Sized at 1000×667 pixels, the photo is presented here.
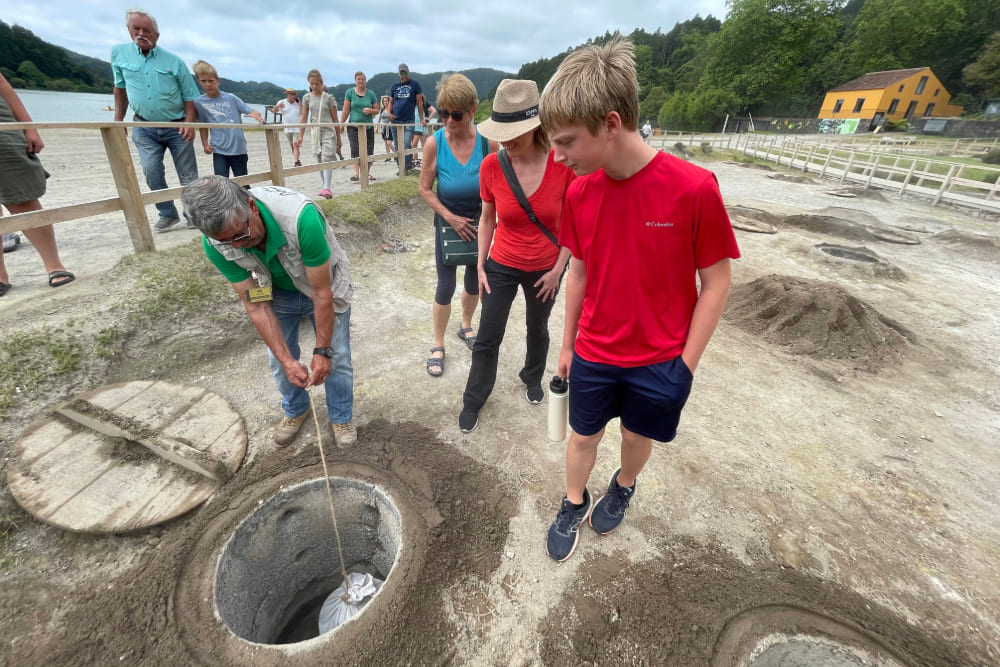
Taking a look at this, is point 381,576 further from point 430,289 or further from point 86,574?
point 430,289

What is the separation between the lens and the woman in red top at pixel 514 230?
7.68 ft

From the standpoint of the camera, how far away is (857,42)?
53.1m

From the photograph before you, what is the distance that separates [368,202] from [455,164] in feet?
14.8

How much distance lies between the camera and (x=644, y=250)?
1.57 meters

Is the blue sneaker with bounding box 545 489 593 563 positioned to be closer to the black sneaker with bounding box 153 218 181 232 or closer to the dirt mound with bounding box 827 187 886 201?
the black sneaker with bounding box 153 218 181 232

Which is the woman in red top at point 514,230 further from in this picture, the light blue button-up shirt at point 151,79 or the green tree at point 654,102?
the green tree at point 654,102

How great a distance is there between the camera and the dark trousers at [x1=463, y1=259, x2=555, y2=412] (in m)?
2.77

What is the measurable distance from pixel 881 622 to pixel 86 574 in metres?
3.80

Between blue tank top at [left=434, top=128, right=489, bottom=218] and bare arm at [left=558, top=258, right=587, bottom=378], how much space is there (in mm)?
1536

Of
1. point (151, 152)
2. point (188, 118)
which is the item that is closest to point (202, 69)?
point (188, 118)

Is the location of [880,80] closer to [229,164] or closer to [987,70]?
[987,70]

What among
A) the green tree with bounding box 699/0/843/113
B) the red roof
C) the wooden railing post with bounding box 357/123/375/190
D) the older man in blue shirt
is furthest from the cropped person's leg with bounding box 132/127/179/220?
the green tree with bounding box 699/0/843/113

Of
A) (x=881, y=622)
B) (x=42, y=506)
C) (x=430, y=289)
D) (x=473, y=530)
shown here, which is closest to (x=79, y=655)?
(x=42, y=506)

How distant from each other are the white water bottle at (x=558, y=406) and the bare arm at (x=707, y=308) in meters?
0.61
